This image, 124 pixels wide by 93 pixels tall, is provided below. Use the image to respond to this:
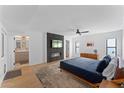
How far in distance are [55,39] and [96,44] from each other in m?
3.11

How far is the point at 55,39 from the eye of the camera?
7.35 m

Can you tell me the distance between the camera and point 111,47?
6.30m

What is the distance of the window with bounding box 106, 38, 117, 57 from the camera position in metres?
6.11

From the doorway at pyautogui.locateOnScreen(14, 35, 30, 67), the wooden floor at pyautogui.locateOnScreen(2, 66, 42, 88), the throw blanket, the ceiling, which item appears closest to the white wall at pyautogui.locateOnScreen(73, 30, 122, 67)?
the ceiling

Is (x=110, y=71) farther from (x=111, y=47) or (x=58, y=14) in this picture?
(x=111, y=47)

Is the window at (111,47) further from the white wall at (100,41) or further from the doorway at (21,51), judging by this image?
the doorway at (21,51)

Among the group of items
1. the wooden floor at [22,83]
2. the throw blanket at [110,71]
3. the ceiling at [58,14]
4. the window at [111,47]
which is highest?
the ceiling at [58,14]

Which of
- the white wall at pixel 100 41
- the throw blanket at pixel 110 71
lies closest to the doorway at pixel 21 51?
the white wall at pixel 100 41

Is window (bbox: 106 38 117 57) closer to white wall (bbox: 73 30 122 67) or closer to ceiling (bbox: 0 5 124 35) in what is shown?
white wall (bbox: 73 30 122 67)

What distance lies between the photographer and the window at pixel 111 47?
611 centimetres

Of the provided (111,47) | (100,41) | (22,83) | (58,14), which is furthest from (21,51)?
(111,47)

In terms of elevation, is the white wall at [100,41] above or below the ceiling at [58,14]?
below
